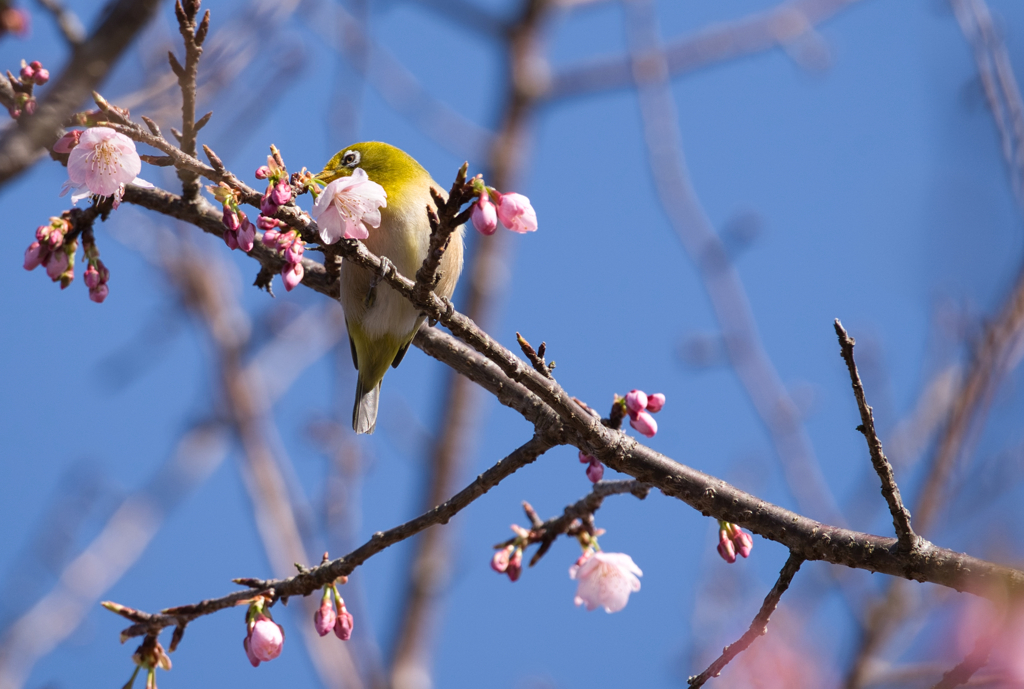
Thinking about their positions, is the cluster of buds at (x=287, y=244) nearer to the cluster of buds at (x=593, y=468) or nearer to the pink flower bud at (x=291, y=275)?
the pink flower bud at (x=291, y=275)

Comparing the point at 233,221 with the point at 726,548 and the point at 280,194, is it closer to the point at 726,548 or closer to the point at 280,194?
the point at 280,194

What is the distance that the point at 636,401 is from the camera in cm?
257

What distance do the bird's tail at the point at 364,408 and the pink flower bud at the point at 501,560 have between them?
1.39 m

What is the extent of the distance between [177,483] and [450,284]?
5.43 metres

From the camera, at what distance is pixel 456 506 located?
222 cm

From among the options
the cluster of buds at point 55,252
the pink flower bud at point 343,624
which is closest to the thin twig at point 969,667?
the pink flower bud at point 343,624

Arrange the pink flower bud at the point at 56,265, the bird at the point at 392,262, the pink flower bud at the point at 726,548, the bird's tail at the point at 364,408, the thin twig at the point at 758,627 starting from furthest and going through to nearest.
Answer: the bird's tail at the point at 364,408 → the bird at the point at 392,262 → the pink flower bud at the point at 56,265 → the pink flower bud at the point at 726,548 → the thin twig at the point at 758,627

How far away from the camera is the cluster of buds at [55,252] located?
267 centimetres

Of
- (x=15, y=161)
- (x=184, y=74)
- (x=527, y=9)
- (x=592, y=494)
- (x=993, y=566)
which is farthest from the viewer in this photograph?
(x=527, y=9)

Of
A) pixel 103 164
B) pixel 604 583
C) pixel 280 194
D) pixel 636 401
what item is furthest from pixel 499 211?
pixel 604 583

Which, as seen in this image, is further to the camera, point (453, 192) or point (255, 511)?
point (255, 511)

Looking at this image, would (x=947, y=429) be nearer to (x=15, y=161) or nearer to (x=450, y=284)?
(x=450, y=284)

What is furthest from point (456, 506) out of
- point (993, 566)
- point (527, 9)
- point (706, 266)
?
point (527, 9)

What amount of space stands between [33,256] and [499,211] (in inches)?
62.4
